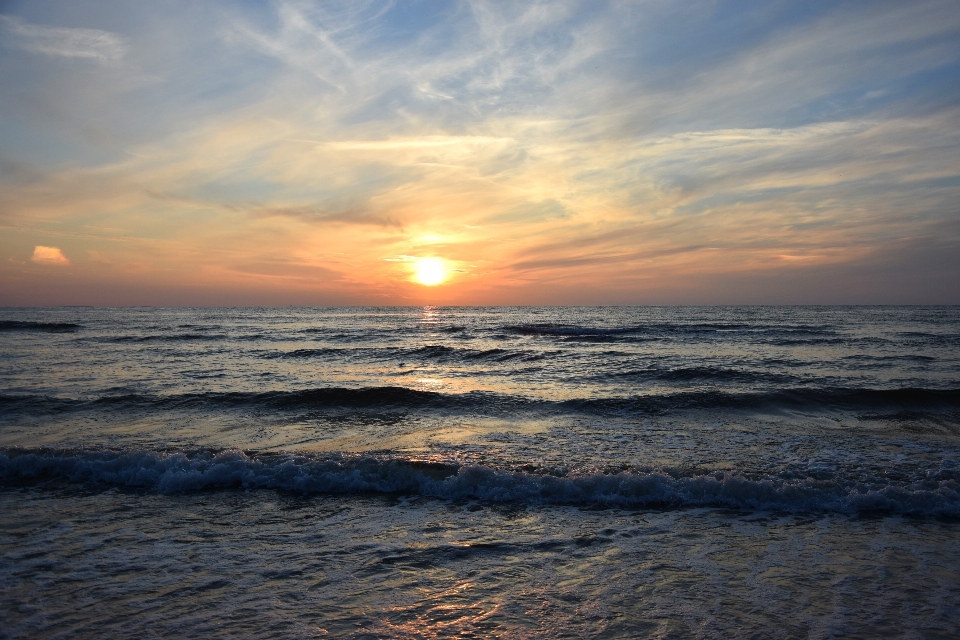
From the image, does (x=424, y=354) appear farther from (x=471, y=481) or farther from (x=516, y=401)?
(x=471, y=481)

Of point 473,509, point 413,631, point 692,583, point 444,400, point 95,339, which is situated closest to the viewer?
point 413,631

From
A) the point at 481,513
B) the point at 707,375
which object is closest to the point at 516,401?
the point at 707,375

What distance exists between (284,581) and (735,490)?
6.30 meters

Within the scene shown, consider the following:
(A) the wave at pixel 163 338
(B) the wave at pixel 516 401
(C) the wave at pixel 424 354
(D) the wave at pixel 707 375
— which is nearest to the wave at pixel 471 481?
(B) the wave at pixel 516 401

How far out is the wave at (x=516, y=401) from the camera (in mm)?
14867

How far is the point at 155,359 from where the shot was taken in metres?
26.1

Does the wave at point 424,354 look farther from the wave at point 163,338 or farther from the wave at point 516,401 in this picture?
the wave at point 163,338

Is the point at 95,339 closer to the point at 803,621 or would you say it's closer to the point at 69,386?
the point at 69,386

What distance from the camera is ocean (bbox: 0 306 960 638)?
462 cm

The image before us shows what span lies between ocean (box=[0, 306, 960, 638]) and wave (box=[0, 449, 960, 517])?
0.04m

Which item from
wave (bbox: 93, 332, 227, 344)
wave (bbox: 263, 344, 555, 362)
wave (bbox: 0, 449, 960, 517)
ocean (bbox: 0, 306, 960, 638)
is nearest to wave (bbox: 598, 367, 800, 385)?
ocean (bbox: 0, 306, 960, 638)

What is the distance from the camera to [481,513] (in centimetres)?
728

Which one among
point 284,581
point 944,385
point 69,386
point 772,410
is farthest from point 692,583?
point 69,386

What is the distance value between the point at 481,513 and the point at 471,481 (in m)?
1.00
